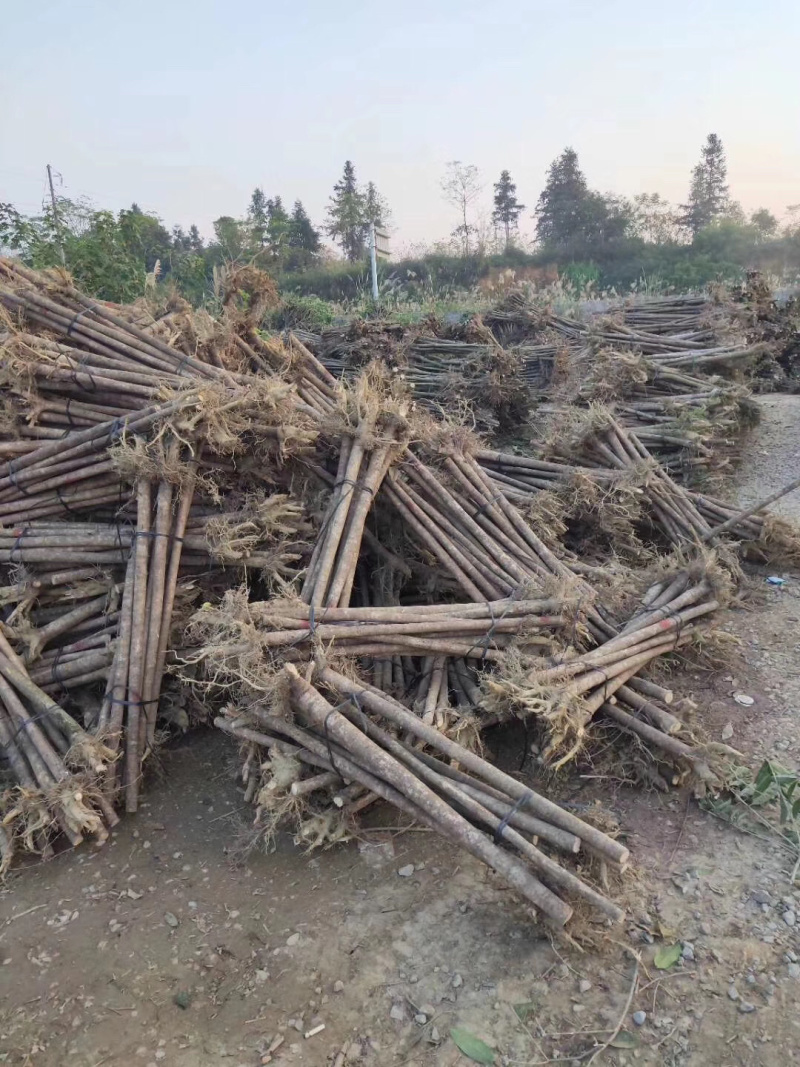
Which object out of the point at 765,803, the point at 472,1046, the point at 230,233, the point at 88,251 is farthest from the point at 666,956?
the point at 230,233

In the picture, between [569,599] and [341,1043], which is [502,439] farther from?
[341,1043]

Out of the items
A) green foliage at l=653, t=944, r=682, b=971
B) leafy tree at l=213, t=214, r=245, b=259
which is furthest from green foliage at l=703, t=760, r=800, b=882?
leafy tree at l=213, t=214, r=245, b=259

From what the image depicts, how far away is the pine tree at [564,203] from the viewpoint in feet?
125

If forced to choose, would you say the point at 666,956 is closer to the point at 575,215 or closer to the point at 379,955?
the point at 379,955

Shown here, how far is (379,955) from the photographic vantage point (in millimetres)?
3064

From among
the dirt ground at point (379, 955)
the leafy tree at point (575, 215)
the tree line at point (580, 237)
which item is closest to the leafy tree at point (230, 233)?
the tree line at point (580, 237)

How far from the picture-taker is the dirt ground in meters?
2.70

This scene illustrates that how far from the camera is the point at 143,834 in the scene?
155 inches

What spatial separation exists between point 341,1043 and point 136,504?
3.59 m

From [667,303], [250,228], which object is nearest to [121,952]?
[667,303]

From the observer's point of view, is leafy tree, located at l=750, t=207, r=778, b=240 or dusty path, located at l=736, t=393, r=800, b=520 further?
leafy tree, located at l=750, t=207, r=778, b=240

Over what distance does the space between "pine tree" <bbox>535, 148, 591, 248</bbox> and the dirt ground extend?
131 feet

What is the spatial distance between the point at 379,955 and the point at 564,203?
4259cm

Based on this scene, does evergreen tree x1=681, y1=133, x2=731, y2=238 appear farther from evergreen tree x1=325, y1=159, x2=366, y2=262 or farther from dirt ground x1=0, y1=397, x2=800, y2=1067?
dirt ground x1=0, y1=397, x2=800, y2=1067
